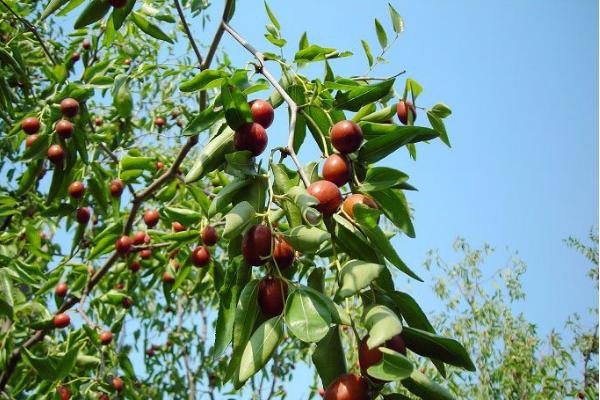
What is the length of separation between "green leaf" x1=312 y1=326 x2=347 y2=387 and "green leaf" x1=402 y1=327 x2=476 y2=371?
12 cm

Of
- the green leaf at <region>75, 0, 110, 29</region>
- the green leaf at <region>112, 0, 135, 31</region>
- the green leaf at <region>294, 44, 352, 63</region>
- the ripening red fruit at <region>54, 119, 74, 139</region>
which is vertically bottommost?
the green leaf at <region>294, 44, 352, 63</region>

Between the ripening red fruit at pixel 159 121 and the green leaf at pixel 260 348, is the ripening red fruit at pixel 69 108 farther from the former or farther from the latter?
the ripening red fruit at pixel 159 121

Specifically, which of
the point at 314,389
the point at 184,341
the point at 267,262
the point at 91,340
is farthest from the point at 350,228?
the point at 184,341

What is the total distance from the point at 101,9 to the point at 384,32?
0.94 meters

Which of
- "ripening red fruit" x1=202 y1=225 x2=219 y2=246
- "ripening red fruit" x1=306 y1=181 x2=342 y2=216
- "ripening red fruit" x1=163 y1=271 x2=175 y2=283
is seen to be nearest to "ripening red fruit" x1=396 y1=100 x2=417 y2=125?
"ripening red fruit" x1=306 y1=181 x2=342 y2=216

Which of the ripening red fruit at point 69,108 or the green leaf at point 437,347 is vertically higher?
the ripening red fruit at point 69,108

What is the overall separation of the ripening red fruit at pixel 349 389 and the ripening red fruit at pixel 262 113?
68 centimetres

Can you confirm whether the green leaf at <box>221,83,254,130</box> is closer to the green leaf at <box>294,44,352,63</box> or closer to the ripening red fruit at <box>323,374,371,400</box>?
the green leaf at <box>294,44,352,63</box>

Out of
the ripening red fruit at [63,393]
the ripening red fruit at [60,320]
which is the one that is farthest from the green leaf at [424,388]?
the ripening red fruit at [60,320]

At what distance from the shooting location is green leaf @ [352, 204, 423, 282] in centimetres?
106

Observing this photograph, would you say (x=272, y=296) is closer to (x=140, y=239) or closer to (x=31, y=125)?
(x=31, y=125)

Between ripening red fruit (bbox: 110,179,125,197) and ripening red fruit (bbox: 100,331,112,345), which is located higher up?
ripening red fruit (bbox: 110,179,125,197)

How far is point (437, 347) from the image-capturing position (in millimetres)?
971

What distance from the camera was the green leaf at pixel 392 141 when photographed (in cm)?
120
